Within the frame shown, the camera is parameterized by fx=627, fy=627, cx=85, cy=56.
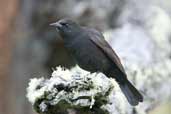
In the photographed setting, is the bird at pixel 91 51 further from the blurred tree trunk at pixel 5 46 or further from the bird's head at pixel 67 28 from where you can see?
the blurred tree trunk at pixel 5 46

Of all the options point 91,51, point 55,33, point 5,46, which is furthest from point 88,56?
point 5,46

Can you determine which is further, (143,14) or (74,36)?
(143,14)

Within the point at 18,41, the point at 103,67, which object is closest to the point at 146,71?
the point at 103,67

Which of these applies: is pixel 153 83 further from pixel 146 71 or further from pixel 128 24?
pixel 128 24

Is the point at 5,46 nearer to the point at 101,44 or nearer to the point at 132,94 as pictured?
the point at 101,44

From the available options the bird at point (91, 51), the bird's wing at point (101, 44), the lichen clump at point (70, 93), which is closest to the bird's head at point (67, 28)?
the bird at point (91, 51)

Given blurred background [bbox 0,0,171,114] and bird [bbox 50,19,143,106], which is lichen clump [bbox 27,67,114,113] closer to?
bird [bbox 50,19,143,106]
